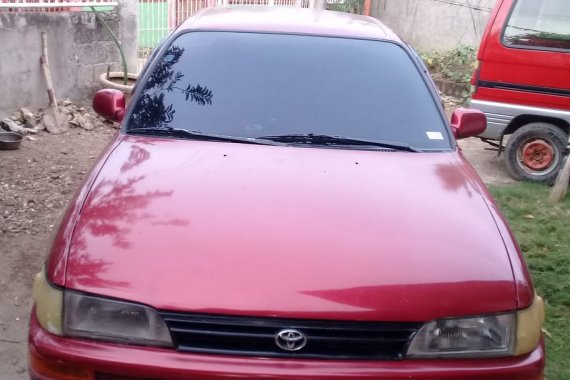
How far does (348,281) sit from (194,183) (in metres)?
0.82

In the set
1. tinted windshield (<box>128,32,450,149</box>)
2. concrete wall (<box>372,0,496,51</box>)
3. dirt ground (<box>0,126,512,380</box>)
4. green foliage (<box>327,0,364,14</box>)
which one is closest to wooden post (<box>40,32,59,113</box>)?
dirt ground (<box>0,126,512,380</box>)

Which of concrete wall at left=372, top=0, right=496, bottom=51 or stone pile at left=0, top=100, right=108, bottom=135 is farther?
concrete wall at left=372, top=0, right=496, bottom=51

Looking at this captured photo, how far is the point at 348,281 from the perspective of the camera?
6.99ft

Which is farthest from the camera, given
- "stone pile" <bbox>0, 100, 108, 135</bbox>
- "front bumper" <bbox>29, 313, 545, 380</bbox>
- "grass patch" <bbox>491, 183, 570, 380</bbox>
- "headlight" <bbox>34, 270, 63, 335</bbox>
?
"stone pile" <bbox>0, 100, 108, 135</bbox>

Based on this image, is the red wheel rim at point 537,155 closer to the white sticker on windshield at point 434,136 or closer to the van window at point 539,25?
the van window at point 539,25

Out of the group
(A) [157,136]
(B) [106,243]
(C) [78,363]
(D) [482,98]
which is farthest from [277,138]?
(D) [482,98]

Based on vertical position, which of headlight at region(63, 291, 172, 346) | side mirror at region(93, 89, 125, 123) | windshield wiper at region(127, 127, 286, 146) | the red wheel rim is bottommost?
the red wheel rim

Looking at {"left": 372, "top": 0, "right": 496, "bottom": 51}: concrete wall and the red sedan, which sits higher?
the red sedan

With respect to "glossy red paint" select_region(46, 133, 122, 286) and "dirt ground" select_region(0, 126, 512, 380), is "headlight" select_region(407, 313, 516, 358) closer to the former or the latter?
"glossy red paint" select_region(46, 133, 122, 286)

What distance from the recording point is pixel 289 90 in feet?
10.8

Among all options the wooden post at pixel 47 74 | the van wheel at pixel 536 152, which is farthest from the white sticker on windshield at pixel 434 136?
the wooden post at pixel 47 74

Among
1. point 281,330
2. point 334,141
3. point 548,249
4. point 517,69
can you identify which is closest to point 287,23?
point 334,141

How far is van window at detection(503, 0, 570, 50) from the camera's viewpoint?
6.46m

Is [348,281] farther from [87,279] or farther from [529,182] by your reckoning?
[529,182]
